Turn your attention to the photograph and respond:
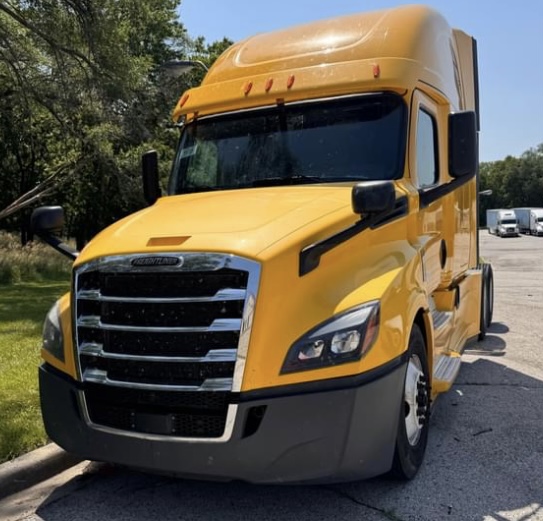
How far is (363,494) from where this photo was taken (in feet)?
12.6

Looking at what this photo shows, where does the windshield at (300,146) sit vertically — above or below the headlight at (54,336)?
above

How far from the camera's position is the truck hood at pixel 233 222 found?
Answer: 343cm

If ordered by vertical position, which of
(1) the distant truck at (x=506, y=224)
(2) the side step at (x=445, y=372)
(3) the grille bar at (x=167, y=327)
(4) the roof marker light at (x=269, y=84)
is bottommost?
(1) the distant truck at (x=506, y=224)

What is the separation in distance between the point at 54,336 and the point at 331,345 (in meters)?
1.83

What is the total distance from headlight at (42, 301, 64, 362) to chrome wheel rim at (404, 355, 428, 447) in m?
2.15

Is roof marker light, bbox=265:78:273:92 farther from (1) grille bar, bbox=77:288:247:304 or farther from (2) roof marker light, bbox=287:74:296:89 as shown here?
(1) grille bar, bbox=77:288:247:304

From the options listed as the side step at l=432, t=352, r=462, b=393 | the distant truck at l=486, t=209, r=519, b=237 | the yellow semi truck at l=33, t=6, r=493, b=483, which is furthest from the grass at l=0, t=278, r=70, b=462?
the distant truck at l=486, t=209, r=519, b=237

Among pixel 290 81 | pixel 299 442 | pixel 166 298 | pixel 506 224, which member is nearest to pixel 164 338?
pixel 166 298

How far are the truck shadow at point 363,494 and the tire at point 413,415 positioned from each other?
14cm

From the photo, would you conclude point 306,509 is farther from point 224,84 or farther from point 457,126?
point 224,84

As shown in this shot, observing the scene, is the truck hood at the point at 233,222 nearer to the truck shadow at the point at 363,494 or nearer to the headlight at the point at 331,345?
the headlight at the point at 331,345

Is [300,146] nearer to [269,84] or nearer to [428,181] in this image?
[269,84]

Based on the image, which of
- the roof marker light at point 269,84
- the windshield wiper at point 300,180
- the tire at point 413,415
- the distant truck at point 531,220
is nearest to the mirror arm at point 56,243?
the windshield wiper at point 300,180

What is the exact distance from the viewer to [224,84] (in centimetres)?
533
